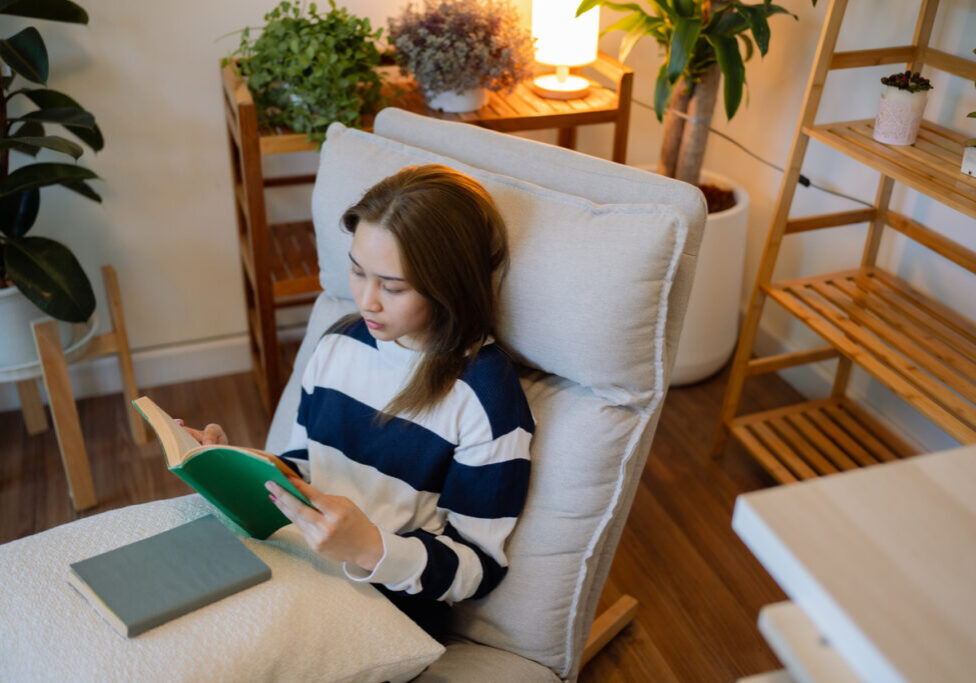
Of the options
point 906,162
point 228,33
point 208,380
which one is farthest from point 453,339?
point 208,380

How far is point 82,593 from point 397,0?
1605mm

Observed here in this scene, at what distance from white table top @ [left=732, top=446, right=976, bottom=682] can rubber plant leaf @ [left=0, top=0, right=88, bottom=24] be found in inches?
67.0

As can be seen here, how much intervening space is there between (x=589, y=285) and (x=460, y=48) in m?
0.92

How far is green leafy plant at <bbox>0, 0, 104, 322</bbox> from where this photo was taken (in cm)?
173

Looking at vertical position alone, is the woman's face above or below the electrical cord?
above

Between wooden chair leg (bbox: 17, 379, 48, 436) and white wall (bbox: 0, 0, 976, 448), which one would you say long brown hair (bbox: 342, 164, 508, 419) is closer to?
white wall (bbox: 0, 0, 976, 448)

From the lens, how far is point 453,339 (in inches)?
47.6

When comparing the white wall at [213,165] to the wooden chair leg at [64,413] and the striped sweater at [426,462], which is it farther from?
the striped sweater at [426,462]

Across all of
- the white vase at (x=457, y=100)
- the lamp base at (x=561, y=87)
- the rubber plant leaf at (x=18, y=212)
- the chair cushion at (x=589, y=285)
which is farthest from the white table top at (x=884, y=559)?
the rubber plant leaf at (x=18, y=212)

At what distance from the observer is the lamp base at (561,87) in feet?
7.00

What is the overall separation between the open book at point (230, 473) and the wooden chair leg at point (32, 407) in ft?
4.08

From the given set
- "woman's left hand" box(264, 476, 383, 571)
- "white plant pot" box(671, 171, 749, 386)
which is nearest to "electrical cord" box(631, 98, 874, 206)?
"white plant pot" box(671, 171, 749, 386)

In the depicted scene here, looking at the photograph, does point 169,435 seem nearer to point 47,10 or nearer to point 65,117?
point 65,117

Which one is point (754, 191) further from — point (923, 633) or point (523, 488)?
point (923, 633)
